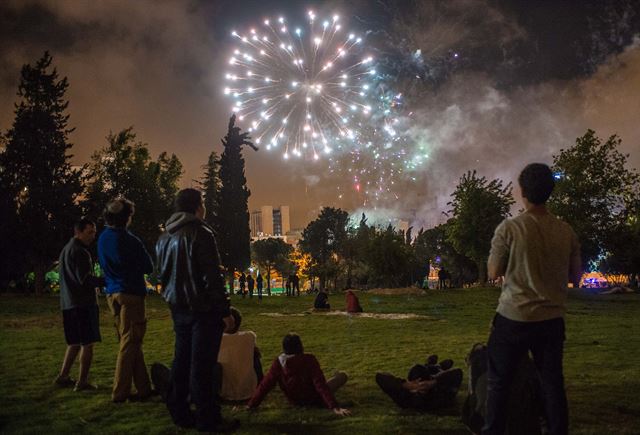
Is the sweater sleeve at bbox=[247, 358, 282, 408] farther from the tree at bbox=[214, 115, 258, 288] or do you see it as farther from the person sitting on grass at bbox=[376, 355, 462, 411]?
the tree at bbox=[214, 115, 258, 288]

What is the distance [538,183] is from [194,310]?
11.2ft

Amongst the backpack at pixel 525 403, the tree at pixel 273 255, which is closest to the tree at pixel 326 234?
the tree at pixel 273 255

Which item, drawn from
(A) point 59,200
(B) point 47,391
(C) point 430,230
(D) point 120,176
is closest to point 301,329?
(B) point 47,391

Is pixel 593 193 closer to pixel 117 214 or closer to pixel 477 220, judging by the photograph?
pixel 477 220

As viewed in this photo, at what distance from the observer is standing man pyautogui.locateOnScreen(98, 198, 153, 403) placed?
273 inches

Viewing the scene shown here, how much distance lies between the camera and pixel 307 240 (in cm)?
8769

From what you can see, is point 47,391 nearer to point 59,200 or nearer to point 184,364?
point 184,364

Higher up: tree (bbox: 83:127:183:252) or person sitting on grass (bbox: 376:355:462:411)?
tree (bbox: 83:127:183:252)

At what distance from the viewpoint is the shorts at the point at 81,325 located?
7688mm

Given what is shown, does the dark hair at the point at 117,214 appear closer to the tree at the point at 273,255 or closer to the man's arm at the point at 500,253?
the man's arm at the point at 500,253

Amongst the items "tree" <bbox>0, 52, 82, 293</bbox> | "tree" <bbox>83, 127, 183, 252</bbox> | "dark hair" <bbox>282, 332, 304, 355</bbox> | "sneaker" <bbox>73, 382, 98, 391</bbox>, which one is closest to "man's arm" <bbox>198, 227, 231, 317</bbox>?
"dark hair" <bbox>282, 332, 304, 355</bbox>

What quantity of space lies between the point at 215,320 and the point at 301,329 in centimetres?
1127

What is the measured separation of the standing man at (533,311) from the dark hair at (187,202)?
3127 millimetres

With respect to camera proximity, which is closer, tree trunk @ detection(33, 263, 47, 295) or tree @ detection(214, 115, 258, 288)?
tree trunk @ detection(33, 263, 47, 295)
